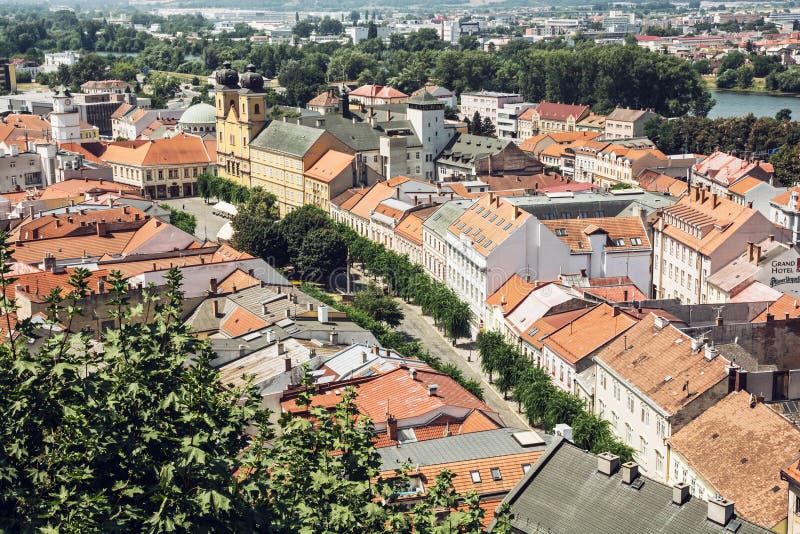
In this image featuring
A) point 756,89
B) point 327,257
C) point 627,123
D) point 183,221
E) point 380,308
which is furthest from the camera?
point 756,89

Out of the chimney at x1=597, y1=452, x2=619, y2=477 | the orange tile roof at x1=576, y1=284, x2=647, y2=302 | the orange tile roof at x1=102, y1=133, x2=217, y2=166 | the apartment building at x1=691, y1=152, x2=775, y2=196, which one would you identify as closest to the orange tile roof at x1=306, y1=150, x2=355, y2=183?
the orange tile roof at x1=102, y1=133, x2=217, y2=166

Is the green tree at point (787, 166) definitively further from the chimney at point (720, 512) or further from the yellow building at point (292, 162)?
the chimney at point (720, 512)

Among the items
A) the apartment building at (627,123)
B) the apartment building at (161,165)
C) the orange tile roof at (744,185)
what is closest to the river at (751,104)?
the apartment building at (627,123)

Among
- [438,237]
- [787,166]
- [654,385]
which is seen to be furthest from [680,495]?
[787,166]

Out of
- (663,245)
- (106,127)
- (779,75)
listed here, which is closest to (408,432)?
(663,245)

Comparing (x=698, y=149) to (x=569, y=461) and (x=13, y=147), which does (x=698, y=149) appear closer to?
(x=13, y=147)

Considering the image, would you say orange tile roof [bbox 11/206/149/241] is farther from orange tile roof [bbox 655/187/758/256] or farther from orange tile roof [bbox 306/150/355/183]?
orange tile roof [bbox 655/187/758/256]

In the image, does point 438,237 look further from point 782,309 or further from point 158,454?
point 158,454
